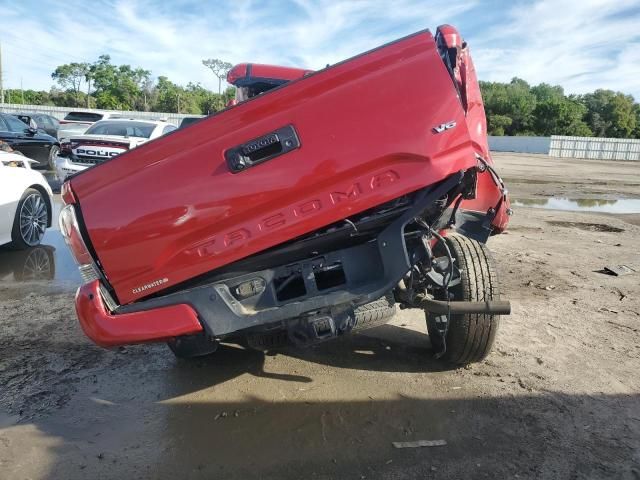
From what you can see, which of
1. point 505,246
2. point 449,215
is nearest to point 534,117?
point 505,246

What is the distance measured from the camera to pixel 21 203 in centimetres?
Answer: 666

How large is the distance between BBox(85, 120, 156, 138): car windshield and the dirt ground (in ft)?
22.4

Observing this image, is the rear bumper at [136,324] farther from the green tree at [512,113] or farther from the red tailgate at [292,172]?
the green tree at [512,113]

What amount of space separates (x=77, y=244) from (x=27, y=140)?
507 inches

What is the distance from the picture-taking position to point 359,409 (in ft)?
10.3

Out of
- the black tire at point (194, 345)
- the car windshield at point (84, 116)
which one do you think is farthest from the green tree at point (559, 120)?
the black tire at point (194, 345)

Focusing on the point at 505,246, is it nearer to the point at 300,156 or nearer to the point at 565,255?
the point at 565,255

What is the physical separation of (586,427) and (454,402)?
2.41 ft

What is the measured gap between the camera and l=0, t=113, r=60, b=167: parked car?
505 inches

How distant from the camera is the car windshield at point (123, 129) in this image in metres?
11.0

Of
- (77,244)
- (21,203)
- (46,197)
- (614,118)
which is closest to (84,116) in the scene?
(46,197)

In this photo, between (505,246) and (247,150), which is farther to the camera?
(505,246)

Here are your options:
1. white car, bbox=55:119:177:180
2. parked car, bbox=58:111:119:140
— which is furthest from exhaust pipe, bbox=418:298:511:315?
parked car, bbox=58:111:119:140

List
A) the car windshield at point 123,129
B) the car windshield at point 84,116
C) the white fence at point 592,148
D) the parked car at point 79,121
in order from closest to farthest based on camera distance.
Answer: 1. the car windshield at point 123,129
2. the parked car at point 79,121
3. the car windshield at point 84,116
4. the white fence at point 592,148
